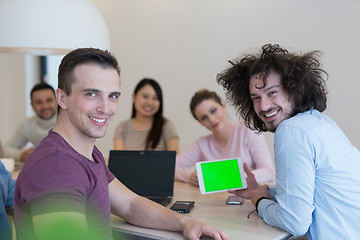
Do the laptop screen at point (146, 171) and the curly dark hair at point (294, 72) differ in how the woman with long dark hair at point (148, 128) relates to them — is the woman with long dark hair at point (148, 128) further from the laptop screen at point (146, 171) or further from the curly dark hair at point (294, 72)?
the curly dark hair at point (294, 72)

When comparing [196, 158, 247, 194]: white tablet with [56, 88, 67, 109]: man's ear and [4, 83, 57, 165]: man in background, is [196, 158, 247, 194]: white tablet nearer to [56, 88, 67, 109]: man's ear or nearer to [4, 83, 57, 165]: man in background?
[56, 88, 67, 109]: man's ear

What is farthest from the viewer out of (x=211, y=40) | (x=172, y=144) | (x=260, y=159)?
(x=211, y=40)

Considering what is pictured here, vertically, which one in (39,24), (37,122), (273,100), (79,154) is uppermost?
(39,24)

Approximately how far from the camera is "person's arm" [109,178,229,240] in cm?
145

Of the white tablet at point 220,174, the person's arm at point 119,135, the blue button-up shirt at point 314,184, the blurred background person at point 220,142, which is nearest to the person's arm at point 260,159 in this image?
the blurred background person at point 220,142

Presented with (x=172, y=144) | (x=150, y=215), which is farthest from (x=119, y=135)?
(x=150, y=215)

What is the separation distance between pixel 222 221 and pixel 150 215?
0.95ft

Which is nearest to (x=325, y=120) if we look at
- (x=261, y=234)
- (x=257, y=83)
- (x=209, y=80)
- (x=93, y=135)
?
(x=257, y=83)

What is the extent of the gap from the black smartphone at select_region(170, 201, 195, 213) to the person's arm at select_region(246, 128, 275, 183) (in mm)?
663

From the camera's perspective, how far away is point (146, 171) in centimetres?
215

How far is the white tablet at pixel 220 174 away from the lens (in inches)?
75.1

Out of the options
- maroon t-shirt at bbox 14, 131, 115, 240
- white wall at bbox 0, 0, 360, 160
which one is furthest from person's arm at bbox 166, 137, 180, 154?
maroon t-shirt at bbox 14, 131, 115, 240

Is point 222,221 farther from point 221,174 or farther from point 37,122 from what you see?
point 37,122

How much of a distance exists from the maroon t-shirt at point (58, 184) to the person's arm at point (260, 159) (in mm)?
1291
